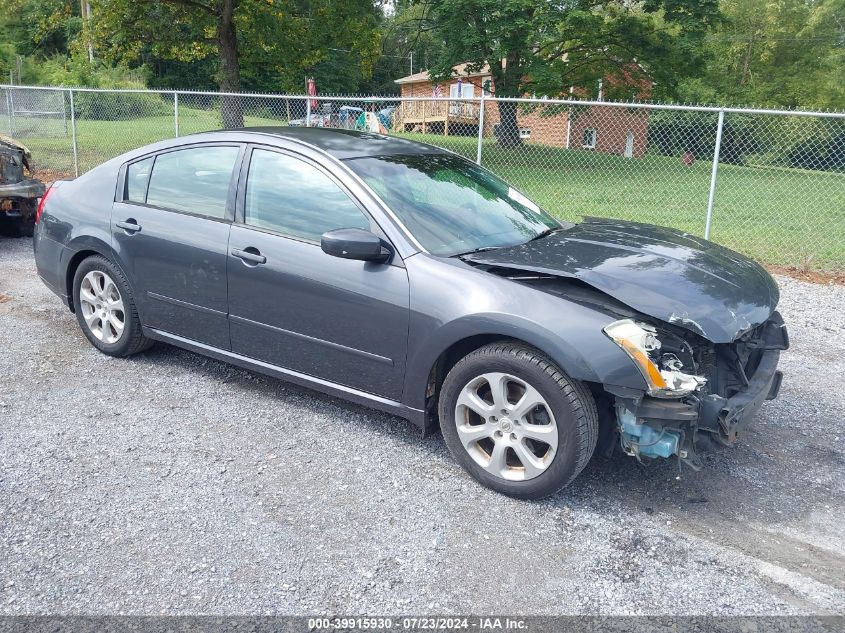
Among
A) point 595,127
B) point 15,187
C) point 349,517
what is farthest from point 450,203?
point 595,127

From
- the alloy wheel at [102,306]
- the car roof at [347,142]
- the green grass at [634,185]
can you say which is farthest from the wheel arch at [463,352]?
the green grass at [634,185]

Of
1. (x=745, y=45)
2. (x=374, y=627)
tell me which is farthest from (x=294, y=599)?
(x=745, y=45)

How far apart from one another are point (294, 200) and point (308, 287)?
56cm

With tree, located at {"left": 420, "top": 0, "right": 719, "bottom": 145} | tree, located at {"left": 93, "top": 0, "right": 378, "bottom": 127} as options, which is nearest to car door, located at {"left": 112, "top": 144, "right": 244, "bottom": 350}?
tree, located at {"left": 420, "top": 0, "right": 719, "bottom": 145}

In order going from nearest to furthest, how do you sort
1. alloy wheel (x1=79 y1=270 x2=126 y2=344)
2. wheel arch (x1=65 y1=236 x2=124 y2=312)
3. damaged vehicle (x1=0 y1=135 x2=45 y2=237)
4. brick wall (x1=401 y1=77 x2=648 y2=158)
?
wheel arch (x1=65 y1=236 x2=124 y2=312)
alloy wheel (x1=79 y1=270 x2=126 y2=344)
damaged vehicle (x1=0 y1=135 x2=45 y2=237)
brick wall (x1=401 y1=77 x2=648 y2=158)

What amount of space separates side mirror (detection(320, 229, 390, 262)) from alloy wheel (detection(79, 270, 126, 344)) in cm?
201

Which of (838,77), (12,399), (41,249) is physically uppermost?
(838,77)

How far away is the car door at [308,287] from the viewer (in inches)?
A: 149

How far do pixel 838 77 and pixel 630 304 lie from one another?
50.7m

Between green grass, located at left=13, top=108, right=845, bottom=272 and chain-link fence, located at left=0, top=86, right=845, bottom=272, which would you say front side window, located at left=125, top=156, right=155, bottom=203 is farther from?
green grass, located at left=13, top=108, right=845, bottom=272

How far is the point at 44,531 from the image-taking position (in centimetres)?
316

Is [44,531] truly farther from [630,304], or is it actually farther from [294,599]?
[630,304]

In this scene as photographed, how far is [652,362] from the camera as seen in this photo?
319 cm

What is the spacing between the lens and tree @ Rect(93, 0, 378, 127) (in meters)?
18.8
